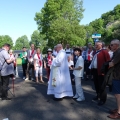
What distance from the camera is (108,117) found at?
5250 millimetres

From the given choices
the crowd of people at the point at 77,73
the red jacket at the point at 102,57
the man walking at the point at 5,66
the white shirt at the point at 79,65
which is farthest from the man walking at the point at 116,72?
the man walking at the point at 5,66

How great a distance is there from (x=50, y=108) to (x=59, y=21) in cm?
2687

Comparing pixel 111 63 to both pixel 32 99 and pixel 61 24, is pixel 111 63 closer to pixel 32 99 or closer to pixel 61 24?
pixel 32 99

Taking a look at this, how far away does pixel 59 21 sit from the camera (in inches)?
1258

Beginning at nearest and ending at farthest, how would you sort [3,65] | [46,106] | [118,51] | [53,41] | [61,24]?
[118,51] < [46,106] < [3,65] < [61,24] < [53,41]

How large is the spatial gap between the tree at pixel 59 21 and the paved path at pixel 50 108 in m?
25.1

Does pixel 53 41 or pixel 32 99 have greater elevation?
pixel 53 41

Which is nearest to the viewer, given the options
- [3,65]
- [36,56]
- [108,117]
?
[108,117]

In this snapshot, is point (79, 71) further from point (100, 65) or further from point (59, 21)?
point (59, 21)

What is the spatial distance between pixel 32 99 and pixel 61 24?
2570 centimetres

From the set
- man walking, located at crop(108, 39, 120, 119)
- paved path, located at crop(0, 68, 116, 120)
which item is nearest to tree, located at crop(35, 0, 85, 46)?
paved path, located at crop(0, 68, 116, 120)

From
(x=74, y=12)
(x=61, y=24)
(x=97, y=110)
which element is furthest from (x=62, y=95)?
(x=74, y=12)

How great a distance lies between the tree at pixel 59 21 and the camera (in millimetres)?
32188

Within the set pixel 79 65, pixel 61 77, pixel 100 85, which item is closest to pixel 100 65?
pixel 100 85
